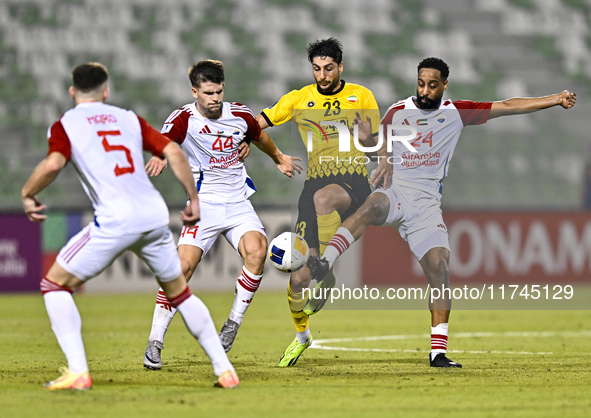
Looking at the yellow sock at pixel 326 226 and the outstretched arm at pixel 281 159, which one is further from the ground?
the outstretched arm at pixel 281 159

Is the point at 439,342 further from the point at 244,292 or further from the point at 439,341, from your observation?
the point at 244,292

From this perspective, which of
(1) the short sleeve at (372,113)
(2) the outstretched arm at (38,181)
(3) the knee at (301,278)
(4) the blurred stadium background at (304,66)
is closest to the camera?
(2) the outstretched arm at (38,181)

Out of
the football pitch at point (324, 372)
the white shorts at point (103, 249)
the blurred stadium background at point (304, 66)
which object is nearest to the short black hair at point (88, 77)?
the white shorts at point (103, 249)

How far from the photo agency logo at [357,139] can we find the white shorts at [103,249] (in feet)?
8.15

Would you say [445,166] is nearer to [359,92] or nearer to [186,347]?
[359,92]

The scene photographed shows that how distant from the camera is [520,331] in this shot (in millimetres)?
10445

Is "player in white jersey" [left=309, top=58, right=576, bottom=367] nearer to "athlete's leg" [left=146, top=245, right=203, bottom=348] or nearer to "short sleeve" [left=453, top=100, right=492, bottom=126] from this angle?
"short sleeve" [left=453, top=100, right=492, bottom=126]

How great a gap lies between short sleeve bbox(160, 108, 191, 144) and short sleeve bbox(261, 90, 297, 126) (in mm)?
799

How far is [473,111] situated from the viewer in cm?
738

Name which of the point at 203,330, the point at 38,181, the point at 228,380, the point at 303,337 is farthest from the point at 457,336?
the point at 38,181

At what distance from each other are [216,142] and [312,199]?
1063 mm

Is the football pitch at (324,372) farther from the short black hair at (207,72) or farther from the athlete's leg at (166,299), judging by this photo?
the short black hair at (207,72)

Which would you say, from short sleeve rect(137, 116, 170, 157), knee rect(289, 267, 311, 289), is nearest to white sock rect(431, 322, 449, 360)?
knee rect(289, 267, 311, 289)

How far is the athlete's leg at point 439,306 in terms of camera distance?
686cm
